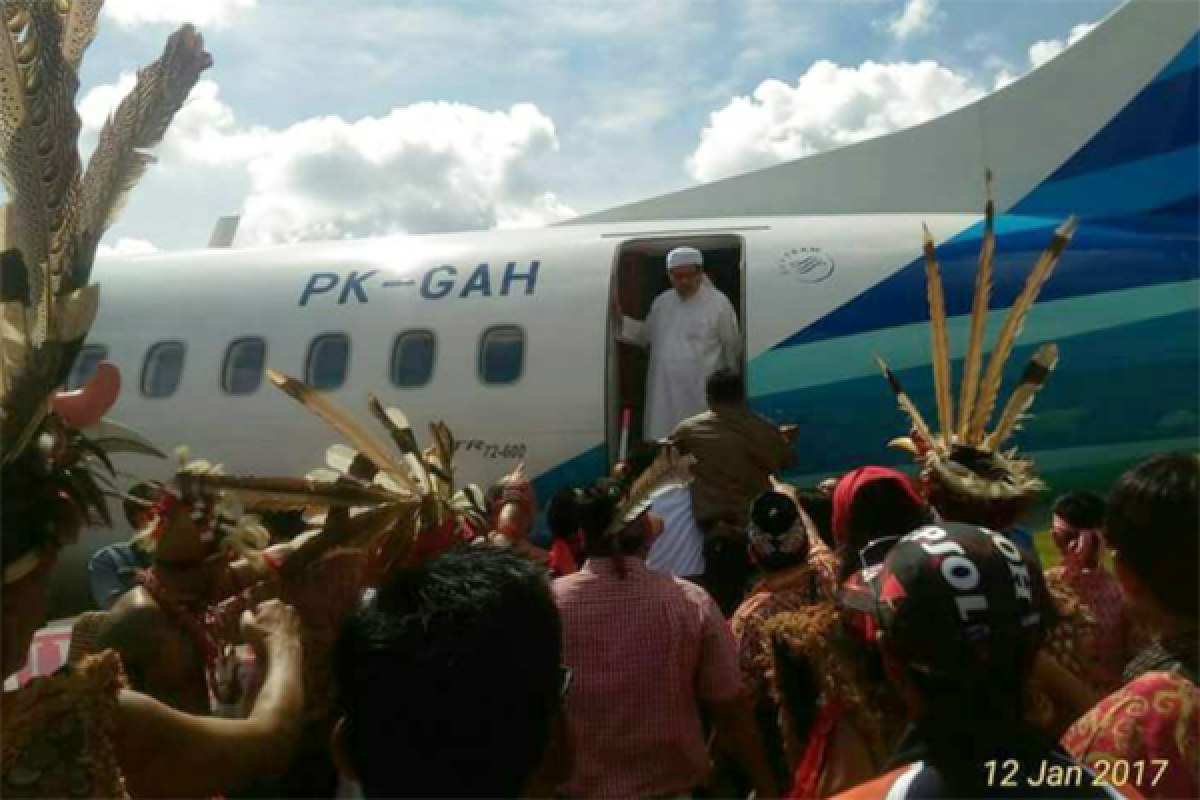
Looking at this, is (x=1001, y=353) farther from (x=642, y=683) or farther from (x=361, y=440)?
(x=361, y=440)

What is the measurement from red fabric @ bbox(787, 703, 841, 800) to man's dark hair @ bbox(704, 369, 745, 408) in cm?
323

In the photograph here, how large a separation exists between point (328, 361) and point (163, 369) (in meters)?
1.59

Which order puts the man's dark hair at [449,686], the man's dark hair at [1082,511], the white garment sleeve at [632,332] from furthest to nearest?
the white garment sleeve at [632,332] < the man's dark hair at [1082,511] < the man's dark hair at [449,686]

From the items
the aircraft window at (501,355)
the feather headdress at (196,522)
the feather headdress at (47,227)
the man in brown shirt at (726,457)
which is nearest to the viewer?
the feather headdress at (47,227)

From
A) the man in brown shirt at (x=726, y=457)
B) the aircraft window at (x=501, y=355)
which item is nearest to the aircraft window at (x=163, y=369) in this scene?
the aircraft window at (x=501, y=355)

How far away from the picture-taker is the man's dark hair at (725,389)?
5.63 m

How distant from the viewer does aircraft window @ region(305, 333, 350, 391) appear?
8.91 m

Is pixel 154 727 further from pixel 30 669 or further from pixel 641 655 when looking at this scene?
pixel 30 669

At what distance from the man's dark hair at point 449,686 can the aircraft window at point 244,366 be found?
25.5 feet

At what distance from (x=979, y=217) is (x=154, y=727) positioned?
314 inches

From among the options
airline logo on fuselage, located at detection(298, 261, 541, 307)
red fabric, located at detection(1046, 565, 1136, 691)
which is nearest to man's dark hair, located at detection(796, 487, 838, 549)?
red fabric, located at detection(1046, 565, 1136, 691)

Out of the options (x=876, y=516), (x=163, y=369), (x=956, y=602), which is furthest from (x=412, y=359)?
(x=956, y=602)

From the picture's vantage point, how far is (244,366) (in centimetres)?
916

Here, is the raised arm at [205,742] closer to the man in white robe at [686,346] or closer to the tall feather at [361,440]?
the tall feather at [361,440]
